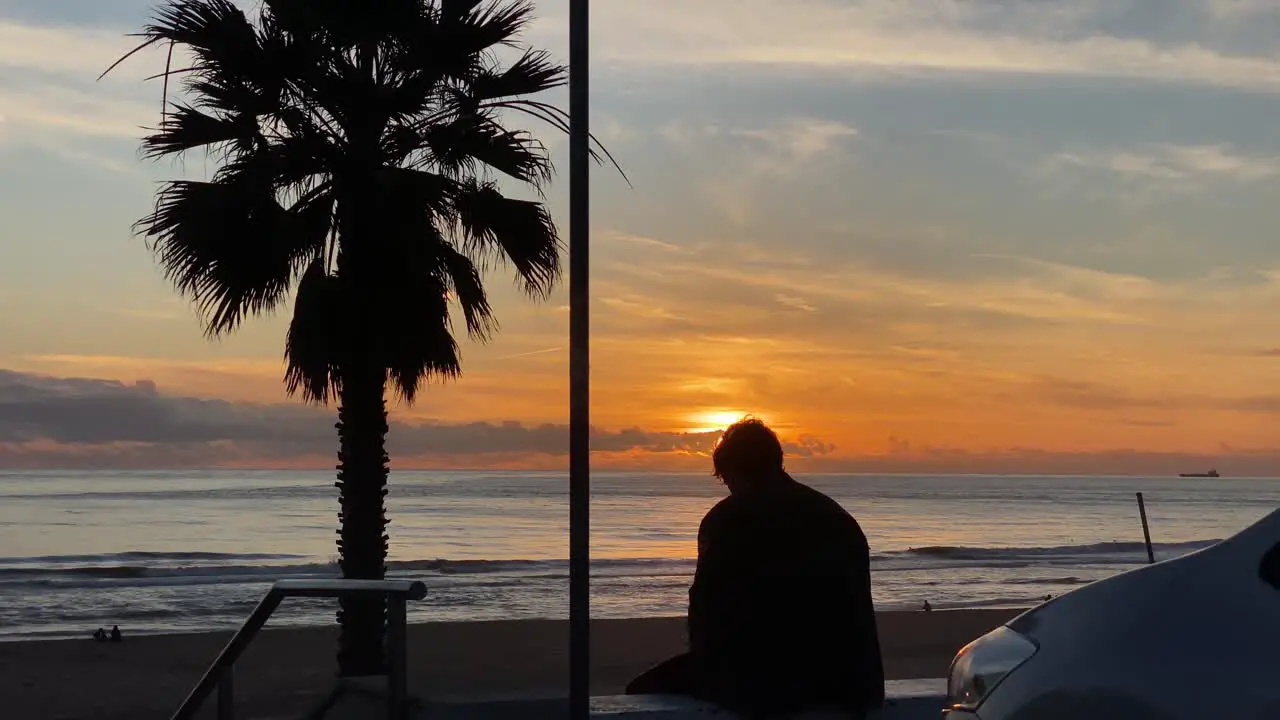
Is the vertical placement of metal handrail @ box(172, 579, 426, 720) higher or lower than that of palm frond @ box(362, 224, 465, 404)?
lower

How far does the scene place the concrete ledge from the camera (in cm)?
466

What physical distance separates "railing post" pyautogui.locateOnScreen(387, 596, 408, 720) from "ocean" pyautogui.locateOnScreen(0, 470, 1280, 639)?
578mm

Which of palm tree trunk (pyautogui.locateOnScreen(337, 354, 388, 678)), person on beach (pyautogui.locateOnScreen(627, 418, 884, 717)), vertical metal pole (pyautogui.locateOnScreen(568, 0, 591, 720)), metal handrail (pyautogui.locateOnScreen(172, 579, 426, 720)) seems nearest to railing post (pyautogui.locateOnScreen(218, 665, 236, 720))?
metal handrail (pyautogui.locateOnScreen(172, 579, 426, 720))

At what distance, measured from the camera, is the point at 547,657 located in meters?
15.2

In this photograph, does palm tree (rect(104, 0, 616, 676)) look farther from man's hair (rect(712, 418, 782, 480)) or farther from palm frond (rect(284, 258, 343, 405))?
man's hair (rect(712, 418, 782, 480))

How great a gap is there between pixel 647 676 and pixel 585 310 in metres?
1.51

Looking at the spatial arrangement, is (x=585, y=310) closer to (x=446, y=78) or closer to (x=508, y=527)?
(x=446, y=78)

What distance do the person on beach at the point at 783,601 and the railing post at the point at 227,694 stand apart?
2.17 metres

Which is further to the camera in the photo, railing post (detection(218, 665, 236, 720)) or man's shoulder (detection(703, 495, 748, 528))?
railing post (detection(218, 665, 236, 720))

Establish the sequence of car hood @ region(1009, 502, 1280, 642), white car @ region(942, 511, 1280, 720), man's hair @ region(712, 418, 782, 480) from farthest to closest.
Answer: man's hair @ region(712, 418, 782, 480), car hood @ region(1009, 502, 1280, 642), white car @ region(942, 511, 1280, 720)

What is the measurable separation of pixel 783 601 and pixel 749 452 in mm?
550

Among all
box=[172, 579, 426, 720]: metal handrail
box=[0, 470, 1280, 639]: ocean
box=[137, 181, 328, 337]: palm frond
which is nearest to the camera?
box=[172, 579, 426, 720]: metal handrail

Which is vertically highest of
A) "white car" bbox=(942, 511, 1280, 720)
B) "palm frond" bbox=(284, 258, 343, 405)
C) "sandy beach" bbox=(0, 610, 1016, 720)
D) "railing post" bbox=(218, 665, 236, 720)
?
"palm frond" bbox=(284, 258, 343, 405)

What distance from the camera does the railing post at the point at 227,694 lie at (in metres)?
5.38
